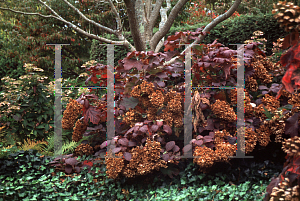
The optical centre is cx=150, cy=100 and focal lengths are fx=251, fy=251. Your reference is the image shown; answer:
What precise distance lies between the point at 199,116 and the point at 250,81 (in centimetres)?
65

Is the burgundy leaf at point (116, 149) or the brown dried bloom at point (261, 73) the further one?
the brown dried bloom at point (261, 73)

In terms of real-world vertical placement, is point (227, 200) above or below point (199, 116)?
below

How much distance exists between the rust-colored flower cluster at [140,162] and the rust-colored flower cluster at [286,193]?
114cm

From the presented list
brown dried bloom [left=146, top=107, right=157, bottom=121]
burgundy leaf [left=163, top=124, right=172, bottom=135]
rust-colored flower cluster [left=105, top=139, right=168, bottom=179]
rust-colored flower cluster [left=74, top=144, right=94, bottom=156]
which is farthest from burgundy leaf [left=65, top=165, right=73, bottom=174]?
burgundy leaf [left=163, top=124, right=172, bottom=135]

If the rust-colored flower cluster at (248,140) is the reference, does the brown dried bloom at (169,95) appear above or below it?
above

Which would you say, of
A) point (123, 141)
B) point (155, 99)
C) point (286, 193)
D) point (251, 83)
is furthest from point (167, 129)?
point (286, 193)

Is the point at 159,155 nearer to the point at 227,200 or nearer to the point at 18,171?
the point at 227,200

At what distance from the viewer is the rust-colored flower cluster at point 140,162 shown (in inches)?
87.3

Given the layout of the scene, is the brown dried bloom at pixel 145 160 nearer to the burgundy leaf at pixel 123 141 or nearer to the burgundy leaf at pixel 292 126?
the burgundy leaf at pixel 123 141

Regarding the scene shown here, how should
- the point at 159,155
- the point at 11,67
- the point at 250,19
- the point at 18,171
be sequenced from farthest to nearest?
the point at 11,67 < the point at 250,19 < the point at 18,171 < the point at 159,155

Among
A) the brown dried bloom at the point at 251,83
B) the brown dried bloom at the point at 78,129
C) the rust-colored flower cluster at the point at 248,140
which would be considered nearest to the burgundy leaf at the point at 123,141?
the brown dried bloom at the point at 78,129

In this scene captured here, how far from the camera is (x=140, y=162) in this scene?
2301mm

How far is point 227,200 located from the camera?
193 centimetres

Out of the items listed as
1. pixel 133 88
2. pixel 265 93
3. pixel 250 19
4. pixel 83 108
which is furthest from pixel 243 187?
pixel 250 19
